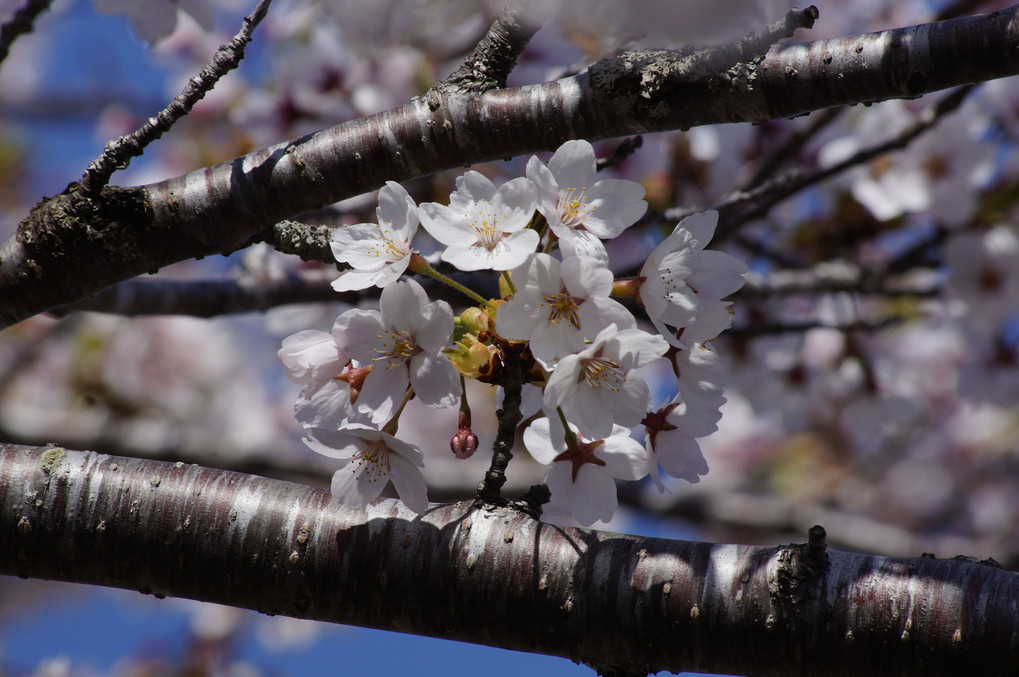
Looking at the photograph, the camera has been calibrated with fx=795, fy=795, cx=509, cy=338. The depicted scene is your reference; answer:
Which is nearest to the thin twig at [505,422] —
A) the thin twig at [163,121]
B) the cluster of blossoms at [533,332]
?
the cluster of blossoms at [533,332]

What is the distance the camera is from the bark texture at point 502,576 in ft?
4.11

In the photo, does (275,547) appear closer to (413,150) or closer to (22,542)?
(22,542)

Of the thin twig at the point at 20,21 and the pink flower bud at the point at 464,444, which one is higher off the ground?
the thin twig at the point at 20,21

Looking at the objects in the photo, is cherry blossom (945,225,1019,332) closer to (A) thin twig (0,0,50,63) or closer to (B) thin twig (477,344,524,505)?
(B) thin twig (477,344,524,505)

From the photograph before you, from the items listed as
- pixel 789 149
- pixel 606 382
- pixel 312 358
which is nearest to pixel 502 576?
pixel 606 382

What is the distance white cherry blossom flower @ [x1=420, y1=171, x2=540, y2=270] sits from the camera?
4.18 ft

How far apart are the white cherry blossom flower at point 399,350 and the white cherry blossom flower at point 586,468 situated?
0.22m

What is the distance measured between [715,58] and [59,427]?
11.3 feet

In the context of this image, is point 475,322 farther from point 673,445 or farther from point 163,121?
point 163,121

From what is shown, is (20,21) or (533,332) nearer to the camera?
(533,332)

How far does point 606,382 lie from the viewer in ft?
4.15

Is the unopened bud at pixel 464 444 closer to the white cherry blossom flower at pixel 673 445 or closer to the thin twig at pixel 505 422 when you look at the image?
the thin twig at pixel 505 422

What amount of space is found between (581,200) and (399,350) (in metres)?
0.40

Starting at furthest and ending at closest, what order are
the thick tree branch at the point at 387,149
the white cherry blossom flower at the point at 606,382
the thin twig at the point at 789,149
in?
the thin twig at the point at 789,149 → the thick tree branch at the point at 387,149 → the white cherry blossom flower at the point at 606,382
